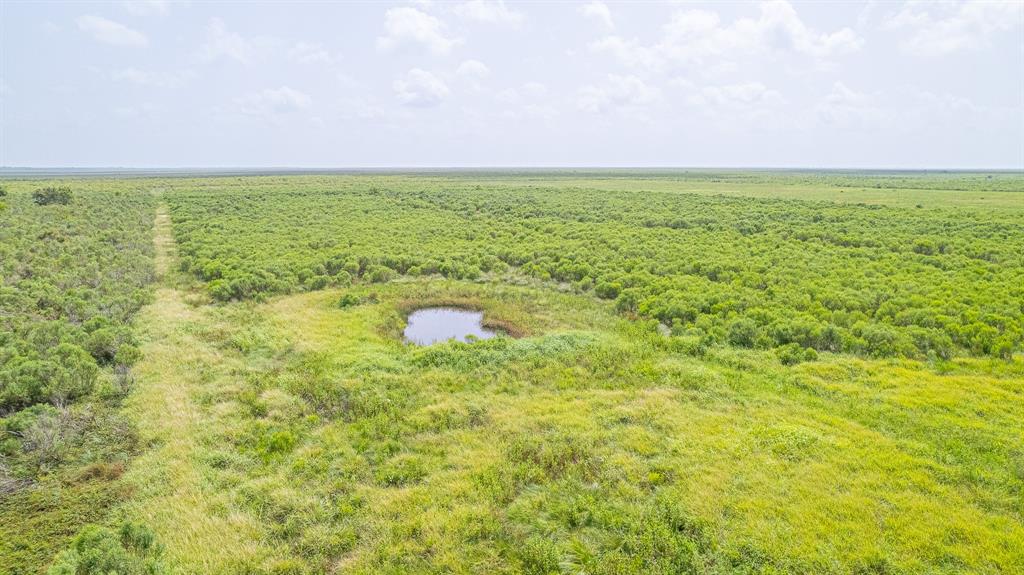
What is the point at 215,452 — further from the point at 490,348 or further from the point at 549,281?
the point at 549,281

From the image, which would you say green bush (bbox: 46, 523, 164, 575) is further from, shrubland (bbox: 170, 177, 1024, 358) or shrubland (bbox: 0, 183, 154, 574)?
shrubland (bbox: 170, 177, 1024, 358)

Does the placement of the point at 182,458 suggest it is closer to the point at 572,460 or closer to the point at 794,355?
the point at 572,460

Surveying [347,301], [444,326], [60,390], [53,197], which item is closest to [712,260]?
[444,326]

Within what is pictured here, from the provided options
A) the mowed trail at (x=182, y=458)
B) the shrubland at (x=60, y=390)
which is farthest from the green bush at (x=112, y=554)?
the shrubland at (x=60, y=390)

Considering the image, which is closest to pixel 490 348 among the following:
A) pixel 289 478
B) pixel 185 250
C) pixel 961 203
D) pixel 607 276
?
pixel 289 478

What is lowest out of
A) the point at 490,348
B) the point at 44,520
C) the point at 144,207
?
the point at 44,520

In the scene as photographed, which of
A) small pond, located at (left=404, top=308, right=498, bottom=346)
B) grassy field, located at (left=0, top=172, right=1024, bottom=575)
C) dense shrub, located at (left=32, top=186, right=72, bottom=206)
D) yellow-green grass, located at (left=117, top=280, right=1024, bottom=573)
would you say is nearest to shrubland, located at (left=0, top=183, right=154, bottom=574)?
grassy field, located at (left=0, top=172, right=1024, bottom=575)

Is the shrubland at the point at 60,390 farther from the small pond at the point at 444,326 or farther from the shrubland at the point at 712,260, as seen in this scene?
the small pond at the point at 444,326
